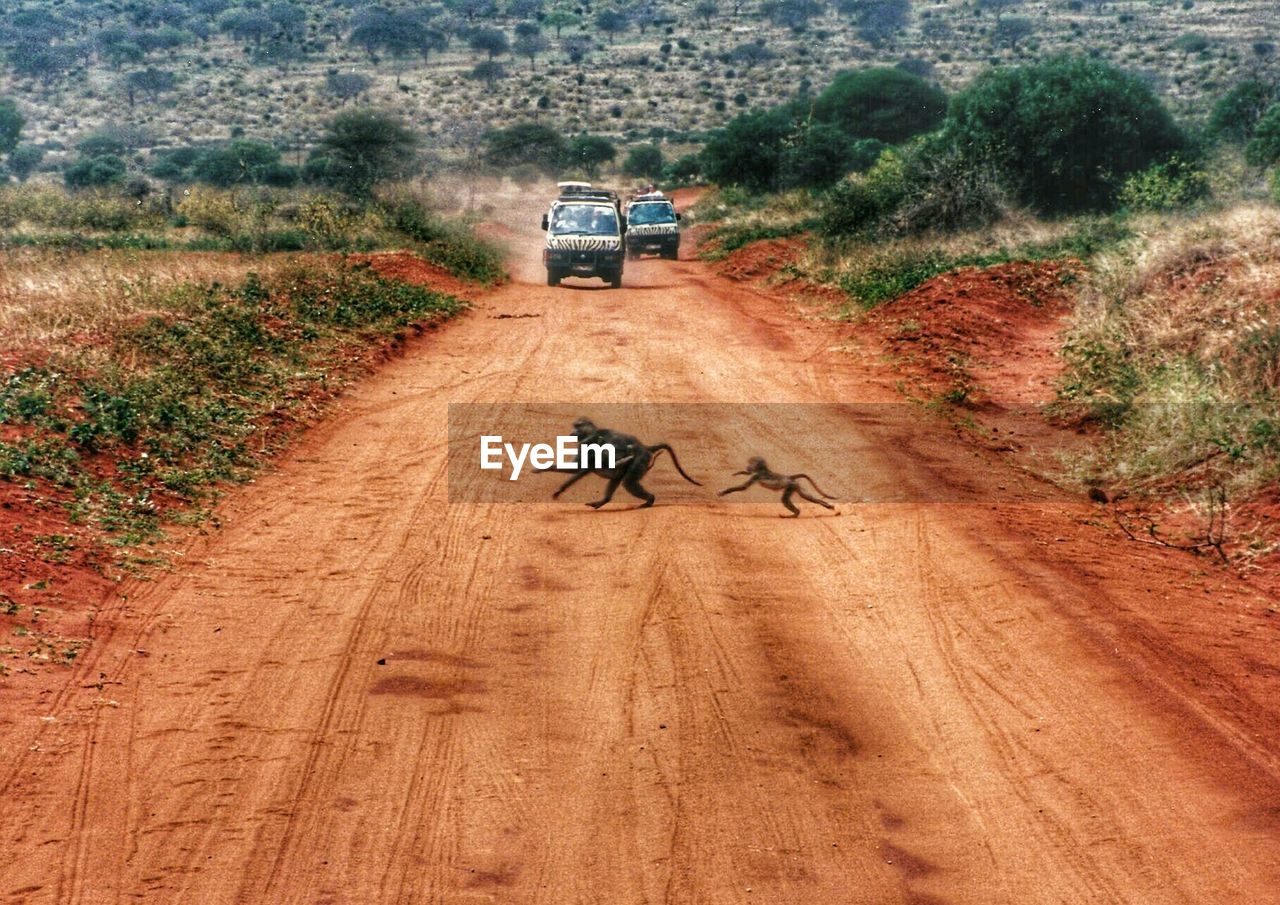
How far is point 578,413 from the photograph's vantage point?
12992 millimetres

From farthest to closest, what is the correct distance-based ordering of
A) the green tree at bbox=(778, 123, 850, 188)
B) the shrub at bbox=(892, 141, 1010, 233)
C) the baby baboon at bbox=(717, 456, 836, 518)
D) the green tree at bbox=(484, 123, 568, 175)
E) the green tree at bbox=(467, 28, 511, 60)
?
the green tree at bbox=(467, 28, 511, 60) → the green tree at bbox=(484, 123, 568, 175) → the green tree at bbox=(778, 123, 850, 188) → the shrub at bbox=(892, 141, 1010, 233) → the baby baboon at bbox=(717, 456, 836, 518)

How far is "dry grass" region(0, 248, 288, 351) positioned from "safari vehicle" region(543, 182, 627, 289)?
6.16 m

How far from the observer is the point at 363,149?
3519 cm

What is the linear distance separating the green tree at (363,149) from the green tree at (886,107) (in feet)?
88.3

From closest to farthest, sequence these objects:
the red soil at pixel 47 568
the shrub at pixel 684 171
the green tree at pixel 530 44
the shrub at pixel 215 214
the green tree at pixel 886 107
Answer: the red soil at pixel 47 568 → the shrub at pixel 215 214 → the green tree at pixel 886 107 → the shrub at pixel 684 171 → the green tree at pixel 530 44

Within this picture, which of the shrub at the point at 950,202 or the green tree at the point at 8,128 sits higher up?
the shrub at the point at 950,202

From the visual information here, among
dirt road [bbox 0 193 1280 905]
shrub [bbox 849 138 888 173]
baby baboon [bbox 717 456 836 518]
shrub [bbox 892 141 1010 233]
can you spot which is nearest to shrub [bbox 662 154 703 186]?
shrub [bbox 849 138 888 173]

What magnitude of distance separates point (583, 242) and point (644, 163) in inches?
1564

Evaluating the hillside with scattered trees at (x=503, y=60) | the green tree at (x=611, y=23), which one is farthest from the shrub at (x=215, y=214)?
the green tree at (x=611, y=23)

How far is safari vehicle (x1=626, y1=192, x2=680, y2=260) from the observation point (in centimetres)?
3338

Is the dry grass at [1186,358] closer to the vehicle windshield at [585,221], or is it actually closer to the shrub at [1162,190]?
the shrub at [1162,190]

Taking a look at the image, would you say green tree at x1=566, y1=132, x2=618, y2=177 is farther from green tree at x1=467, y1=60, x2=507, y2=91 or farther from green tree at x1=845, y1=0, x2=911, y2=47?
green tree at x1=845, y1=0, x2=911, y2=47

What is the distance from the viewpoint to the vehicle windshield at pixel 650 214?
33.5 meters

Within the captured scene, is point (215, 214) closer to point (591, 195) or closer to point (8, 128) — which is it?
point (591, 195)
